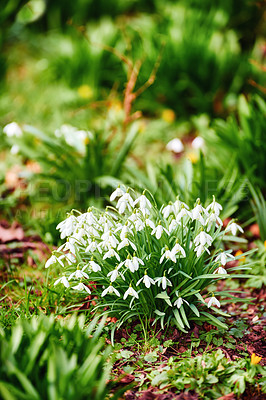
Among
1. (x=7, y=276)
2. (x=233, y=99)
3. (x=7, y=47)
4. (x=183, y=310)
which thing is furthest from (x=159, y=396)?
(x=7, y=47)

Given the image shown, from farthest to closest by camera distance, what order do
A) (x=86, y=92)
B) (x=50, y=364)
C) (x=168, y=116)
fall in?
1. (x=86, y=92)
2. (x=168, y=116)
3. (x=50, y=364)

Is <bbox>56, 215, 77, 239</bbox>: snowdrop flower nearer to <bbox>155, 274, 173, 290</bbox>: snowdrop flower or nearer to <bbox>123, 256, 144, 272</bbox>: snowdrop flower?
<bbox>123, 256, 144, 272</bbox>: snowdrop flower

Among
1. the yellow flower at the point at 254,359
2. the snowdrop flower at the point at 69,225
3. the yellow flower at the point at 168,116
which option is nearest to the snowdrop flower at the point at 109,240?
the snowdrop flower at the point at 69,225

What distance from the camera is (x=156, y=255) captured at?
2.11 meters

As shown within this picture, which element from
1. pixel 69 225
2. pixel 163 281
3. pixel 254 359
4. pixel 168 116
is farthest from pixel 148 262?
pixel 168 116

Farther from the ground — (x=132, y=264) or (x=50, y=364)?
(x=132, y=264)

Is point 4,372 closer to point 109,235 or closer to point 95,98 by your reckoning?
point 109,235

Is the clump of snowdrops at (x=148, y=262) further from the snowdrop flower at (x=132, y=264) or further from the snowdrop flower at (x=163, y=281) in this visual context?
the snowdrop flower at (x=132, y=264)

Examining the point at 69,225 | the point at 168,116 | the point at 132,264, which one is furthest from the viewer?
the point at 168,116

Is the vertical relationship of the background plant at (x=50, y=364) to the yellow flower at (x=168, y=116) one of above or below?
below

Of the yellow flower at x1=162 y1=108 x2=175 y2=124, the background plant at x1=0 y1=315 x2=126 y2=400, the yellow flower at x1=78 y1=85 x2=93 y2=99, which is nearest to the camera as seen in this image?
the background plant at x1=0 y1=315 x2=126 y2=400

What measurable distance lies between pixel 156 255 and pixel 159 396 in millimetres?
672

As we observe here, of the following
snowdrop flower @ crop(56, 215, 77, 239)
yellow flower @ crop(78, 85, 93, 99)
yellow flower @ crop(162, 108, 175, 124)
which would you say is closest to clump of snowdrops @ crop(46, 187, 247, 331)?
snowdrop flower @ crop(56, 215, 77, 239)

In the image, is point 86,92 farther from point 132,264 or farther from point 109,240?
point 132,264
